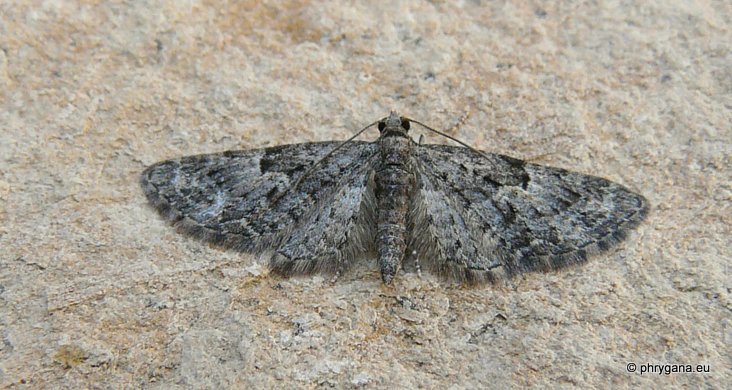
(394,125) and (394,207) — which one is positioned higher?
(394,125)

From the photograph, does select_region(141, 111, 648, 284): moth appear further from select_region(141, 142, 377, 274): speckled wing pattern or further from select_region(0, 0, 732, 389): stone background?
select_region(0, 0, 732, 389): stone background

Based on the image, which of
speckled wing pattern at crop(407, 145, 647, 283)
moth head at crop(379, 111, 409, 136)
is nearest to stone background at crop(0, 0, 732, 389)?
speckled wing pattern at crop(407, 145, 647, 283)

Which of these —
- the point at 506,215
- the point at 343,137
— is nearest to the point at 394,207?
the point at 506,215

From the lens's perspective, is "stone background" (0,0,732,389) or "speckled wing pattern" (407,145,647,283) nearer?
"stone background" (0,0,732,389)

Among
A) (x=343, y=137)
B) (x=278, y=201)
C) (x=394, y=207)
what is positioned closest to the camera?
(x=394, y=207)

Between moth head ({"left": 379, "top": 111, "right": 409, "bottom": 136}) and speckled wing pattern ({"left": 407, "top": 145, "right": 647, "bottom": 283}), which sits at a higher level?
moth head ({"left": 379, "top": 111, "right": 409, "bottom": 136})

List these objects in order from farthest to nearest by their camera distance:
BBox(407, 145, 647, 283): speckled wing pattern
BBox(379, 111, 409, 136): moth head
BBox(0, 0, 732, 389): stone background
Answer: BBox(379, 111, 409, 136): moth head, BBox(407, 145, 647, 283): speckled wing pattern, BBox(0, 0, 732, 389): stone background

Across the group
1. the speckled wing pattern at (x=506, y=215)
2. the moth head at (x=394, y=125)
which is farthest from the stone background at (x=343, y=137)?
the moth head at (x=394, y=125)

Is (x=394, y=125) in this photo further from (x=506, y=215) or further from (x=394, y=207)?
(x=506, y=215)
